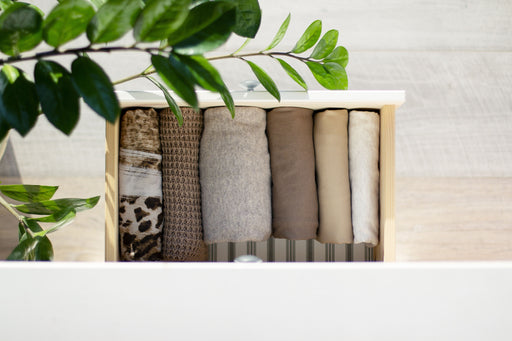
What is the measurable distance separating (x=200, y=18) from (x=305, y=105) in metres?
0.52

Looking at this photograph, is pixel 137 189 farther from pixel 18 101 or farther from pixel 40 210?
pixel 18 101

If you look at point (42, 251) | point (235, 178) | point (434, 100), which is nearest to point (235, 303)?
point (42, 251)

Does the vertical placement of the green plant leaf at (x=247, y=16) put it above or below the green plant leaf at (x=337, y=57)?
below

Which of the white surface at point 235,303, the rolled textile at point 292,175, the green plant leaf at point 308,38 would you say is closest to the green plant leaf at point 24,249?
the white surface at point 235,303

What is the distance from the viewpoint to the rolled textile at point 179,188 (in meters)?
0.67

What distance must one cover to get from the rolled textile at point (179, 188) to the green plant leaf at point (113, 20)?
50 cm

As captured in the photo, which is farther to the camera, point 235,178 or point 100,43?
point 235,178

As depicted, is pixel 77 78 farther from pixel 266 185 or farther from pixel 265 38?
pixel 265 38

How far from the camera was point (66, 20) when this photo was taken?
0.57 feet

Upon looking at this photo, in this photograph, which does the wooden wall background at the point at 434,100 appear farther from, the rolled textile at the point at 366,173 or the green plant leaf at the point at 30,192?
the green plant leaf at the point at 30,192

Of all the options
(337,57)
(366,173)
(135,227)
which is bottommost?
(135,227)

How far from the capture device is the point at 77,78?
171 mm

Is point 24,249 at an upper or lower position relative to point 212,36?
lower

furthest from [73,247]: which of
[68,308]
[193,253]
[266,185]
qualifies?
[68,308]
